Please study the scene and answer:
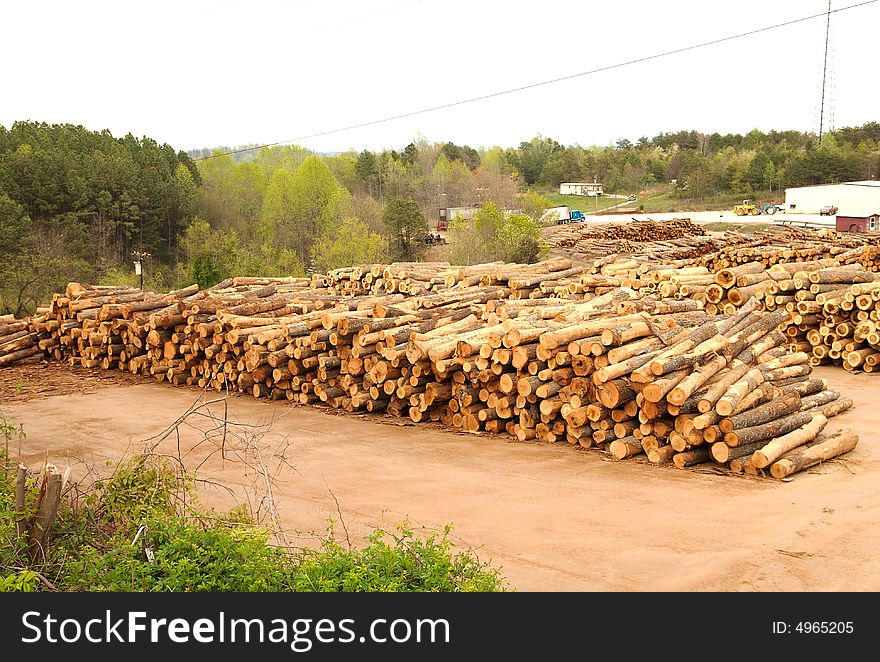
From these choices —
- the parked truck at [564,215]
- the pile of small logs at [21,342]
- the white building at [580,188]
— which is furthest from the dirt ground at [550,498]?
the white building at [580,188]

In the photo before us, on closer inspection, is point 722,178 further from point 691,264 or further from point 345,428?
point 345,428

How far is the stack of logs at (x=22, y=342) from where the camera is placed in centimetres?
1828

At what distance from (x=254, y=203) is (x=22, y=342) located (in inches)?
2136

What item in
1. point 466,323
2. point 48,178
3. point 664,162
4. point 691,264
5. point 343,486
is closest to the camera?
point 343,486

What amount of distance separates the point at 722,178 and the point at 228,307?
74.9 meters

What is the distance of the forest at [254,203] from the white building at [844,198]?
15888 millimetres

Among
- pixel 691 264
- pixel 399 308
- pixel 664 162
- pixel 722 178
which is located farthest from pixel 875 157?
pixel 399 308

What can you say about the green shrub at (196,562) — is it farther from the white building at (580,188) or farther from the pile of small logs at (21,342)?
the white building at (580,188)

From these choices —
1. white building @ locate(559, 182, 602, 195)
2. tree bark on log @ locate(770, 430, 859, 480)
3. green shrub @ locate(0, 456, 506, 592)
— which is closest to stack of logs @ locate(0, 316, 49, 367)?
green shrub @ locate(0, 456, 506, 592)

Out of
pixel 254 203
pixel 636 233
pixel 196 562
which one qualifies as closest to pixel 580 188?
pixel 254 203

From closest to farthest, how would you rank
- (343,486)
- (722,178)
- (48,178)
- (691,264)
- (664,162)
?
(343,486) → (691,264) → (48,178) → (722,178) → (664,162)

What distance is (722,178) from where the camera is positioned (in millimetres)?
82125

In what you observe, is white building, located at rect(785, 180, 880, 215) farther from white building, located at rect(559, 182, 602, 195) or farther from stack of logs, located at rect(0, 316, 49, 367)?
stack of logs, located at rect(0, 316, 49, 367)

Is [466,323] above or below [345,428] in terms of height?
above
